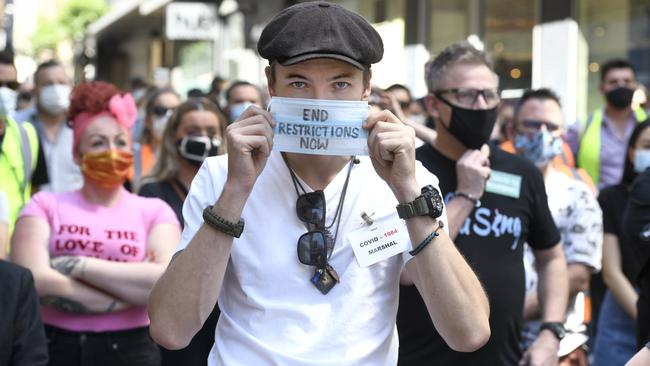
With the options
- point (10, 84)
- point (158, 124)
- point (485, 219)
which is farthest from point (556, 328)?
point (10, 84)

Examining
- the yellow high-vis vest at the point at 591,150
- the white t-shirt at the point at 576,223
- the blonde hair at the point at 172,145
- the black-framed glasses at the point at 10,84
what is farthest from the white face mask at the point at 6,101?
the yellow high-vis vest at the point at 591,150

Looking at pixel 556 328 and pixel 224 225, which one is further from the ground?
pixel 224 225

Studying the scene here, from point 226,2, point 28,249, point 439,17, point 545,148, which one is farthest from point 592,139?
point 226,2

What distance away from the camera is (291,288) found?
274 cm

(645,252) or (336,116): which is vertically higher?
(336,116)

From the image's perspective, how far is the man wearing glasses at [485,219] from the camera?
4.11 metres

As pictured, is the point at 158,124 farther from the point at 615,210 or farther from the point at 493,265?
the point at 493,265

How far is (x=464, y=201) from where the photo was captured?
13.5 ft

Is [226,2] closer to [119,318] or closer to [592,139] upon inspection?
[592,139]

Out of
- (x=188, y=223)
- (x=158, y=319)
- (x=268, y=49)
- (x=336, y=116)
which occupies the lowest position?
(x=158, y=319)

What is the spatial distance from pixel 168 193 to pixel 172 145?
415 mm

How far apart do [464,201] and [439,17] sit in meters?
13.4

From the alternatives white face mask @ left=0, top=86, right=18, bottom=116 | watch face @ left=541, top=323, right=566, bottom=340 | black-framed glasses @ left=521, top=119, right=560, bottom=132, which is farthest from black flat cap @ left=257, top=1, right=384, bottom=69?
white face mask @ left=0, top=86, right=18, bottom=116

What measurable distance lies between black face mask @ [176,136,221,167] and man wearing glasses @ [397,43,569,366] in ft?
5.21
